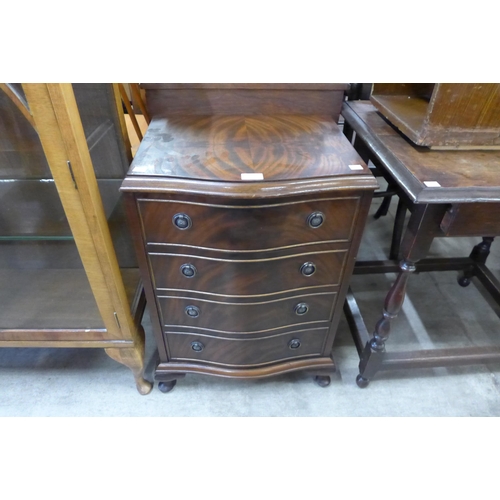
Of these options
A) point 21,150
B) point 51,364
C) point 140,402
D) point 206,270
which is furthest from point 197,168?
point 51,364

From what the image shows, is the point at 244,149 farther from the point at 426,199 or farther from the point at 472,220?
the point at 472,220

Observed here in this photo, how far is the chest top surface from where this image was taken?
773mm

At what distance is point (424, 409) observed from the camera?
1219 mm

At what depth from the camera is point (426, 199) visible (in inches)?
29.2

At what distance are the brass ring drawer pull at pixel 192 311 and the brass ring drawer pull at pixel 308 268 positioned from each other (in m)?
0.32

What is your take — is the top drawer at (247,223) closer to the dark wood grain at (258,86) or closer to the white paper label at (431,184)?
the white paper label at (431,184)

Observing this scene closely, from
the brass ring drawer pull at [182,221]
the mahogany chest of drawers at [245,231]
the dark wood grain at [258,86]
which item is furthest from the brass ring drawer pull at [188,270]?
the dark wood grain at [258,86]

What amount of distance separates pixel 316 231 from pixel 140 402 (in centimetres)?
87

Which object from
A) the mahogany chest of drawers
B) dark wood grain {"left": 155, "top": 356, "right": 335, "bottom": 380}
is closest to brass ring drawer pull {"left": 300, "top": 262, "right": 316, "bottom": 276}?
the mahogany chest of drawers

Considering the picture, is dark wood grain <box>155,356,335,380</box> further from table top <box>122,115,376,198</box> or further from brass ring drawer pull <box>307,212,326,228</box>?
table top <box>122,115,376,198</box>

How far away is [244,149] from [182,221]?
24 cm

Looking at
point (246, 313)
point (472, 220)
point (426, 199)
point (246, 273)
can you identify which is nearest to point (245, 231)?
point (246, 273)

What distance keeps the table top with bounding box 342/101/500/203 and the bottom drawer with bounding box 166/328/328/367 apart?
528 millimetres

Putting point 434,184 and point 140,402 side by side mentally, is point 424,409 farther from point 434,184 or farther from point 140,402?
point 140,402
